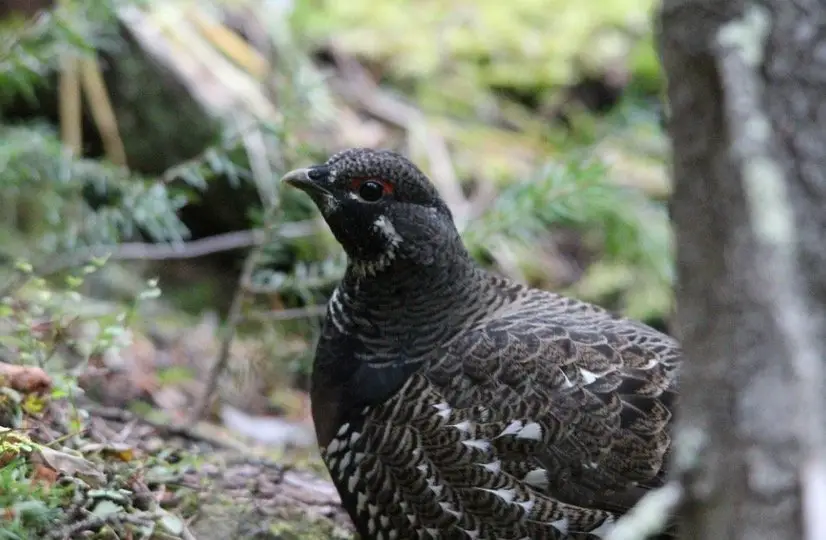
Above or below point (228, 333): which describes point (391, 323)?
above

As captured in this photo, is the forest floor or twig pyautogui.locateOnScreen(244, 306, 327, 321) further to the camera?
twig pyautogui.locateOnScreen(244, 306, 327, 321)

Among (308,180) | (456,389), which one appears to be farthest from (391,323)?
(308,180)

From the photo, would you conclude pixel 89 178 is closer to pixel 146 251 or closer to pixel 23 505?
pixel 146 251

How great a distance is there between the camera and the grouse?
299 cm

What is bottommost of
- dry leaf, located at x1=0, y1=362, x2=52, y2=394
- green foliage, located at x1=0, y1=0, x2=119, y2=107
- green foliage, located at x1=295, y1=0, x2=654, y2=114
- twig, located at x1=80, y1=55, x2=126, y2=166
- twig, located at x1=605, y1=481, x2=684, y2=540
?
dry leaf, located at x1=0, y1=362, x2=52, y2=394

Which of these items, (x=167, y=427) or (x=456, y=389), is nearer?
(x=456, y=389)

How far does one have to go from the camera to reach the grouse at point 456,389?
9.82 feet

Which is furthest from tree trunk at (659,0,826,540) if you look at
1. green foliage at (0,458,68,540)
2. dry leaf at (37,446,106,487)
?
dry leaf at (37,446,106,487)

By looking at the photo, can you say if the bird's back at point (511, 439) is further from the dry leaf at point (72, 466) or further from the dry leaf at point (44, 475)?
the dry leaf at point (44, 475)

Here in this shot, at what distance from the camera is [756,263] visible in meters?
1.57

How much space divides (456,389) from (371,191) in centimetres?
81

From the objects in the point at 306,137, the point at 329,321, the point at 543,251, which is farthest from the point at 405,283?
the point at 543,251

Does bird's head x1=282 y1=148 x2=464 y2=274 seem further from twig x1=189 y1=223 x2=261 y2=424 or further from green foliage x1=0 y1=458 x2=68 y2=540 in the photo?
green foliage x1=0 y1=458 x2=68 y2=540

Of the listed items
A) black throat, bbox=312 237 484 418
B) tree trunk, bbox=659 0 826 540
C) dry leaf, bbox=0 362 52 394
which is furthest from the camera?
black throat, bbox=312 237 484 418
